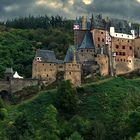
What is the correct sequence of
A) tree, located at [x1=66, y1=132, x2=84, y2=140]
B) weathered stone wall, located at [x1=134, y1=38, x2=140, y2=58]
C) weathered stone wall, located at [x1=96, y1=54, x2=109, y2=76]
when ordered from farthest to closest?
weathered stone wall, located at [x1=134, y1=38, x2=140, y2=58]
weathered stone wall, located at [x1=96, y1=54, x2=109, y2=76]
tree, located at [x1=66, y1=132, x2=84, y2=140]

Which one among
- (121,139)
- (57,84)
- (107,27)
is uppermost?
(107,27)

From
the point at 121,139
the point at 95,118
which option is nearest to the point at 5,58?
the point at 95,118

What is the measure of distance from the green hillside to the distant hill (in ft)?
80.9

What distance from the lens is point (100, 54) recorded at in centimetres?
11138

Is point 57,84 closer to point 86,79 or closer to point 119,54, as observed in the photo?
point 86,79

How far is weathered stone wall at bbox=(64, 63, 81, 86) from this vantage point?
108 m

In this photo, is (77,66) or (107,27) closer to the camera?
(77,66)

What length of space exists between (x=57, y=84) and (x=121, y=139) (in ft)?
66.8

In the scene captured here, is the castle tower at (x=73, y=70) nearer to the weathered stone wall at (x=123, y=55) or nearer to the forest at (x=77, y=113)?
the forest at (x=77, y=113)

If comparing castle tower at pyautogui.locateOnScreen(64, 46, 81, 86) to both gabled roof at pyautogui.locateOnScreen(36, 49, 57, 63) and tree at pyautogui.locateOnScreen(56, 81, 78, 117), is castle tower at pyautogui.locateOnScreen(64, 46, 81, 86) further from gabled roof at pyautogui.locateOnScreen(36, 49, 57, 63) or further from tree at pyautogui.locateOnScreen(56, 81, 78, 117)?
tree at pyautogui.locateOnScreen(56, 81, 78, 117)

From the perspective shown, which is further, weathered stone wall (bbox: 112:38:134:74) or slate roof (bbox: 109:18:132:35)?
slate roof (bbox: 109:18:132:35)

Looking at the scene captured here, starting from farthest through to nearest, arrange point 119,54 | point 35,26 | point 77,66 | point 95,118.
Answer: point 35,26 → point 119,54 → point 77,66 → point 95,118

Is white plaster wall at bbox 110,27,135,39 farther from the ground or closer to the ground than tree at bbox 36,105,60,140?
farther from the ground

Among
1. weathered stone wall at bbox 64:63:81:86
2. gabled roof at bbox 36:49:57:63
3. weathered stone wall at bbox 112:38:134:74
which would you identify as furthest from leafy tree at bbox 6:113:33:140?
weathered stone wall at bbox 112:38:134:74
